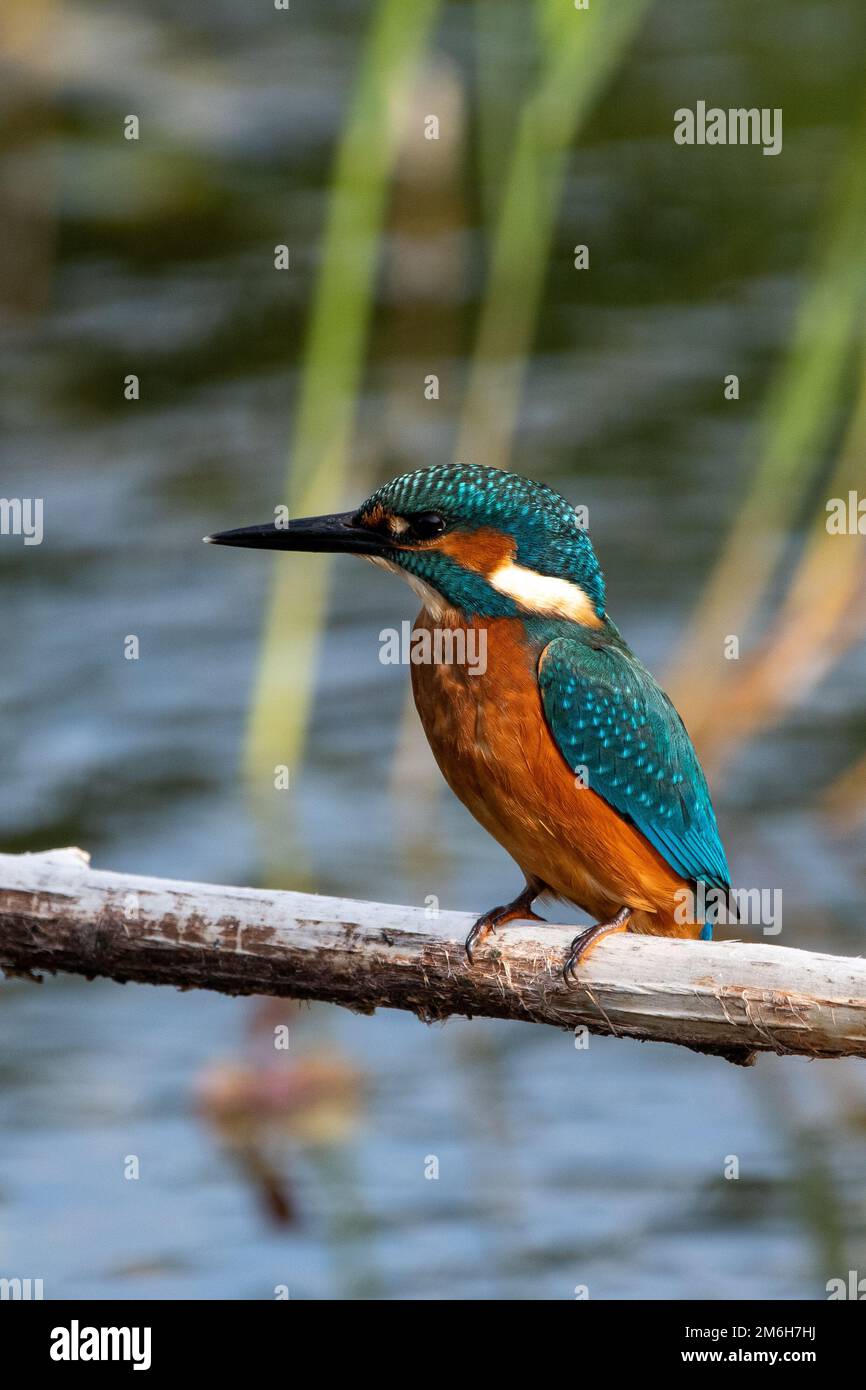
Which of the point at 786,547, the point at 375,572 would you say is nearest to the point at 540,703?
the point at 786,547

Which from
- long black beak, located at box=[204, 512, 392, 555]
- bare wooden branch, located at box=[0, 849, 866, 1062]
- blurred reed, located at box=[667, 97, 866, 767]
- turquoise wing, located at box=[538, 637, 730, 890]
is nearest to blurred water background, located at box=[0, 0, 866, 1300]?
blurred reed, located at box=[667, 97, 866, 767]

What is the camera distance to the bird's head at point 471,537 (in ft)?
12.2

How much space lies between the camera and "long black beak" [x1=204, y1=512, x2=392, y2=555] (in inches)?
149

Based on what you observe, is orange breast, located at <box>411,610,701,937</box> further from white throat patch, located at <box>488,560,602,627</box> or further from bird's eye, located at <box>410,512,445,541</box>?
bird's eye, located at <box>410,512,445,541</box>

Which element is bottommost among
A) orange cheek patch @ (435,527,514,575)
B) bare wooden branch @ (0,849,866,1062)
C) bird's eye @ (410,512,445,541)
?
bare wooden branch @ (0,849,866,1062)

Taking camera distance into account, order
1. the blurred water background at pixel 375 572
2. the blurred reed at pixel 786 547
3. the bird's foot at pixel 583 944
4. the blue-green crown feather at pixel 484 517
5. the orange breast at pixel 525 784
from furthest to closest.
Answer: the blurred water background at pixel 375 572, the blue-green crown feather at pixel 484 517, the orange breast at pixel 525 784, the blurred reed at pixel 786 547, the bird's foot at pixel 583 944

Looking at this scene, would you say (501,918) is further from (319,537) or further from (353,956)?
(319,537)

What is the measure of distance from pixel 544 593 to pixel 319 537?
45cm

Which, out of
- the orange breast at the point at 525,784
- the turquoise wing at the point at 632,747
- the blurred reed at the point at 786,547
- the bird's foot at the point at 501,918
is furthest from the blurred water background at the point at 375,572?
the bird's foot at the point at 501,918

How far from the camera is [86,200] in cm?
971

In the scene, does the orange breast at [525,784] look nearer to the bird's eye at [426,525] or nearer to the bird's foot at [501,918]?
the bird's foot at [501,918]

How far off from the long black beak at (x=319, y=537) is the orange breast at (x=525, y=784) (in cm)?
29

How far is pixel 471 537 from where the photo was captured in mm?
3727

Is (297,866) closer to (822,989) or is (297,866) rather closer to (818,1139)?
(818,1139)
